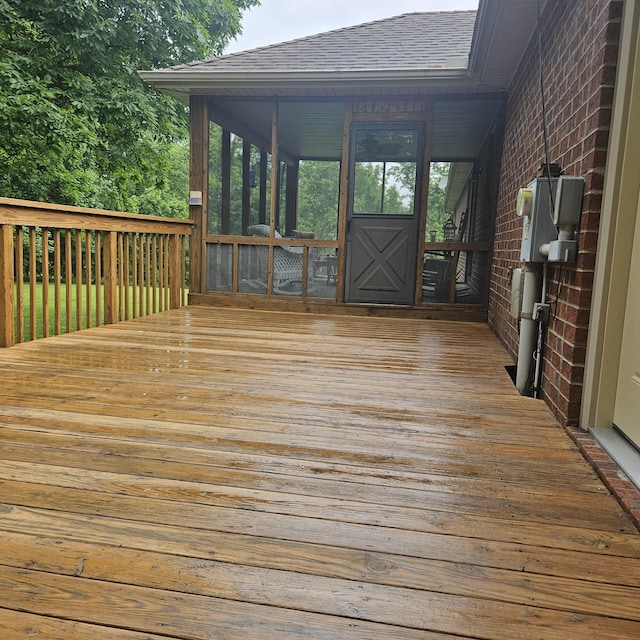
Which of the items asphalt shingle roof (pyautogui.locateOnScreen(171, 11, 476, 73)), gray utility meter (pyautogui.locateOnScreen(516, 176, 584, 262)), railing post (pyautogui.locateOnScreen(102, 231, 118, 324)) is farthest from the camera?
asphalt shingle roof (pyautogui.locateOnScreen(171, 11, 476, 73))

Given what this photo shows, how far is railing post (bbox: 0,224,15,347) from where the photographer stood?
361 cm

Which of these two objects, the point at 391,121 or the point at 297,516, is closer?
the point at 297,516

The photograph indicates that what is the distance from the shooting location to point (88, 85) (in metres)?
7.90

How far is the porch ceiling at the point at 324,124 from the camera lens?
5.88 metres

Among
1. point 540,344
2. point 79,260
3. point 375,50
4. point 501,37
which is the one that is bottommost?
point 540,344

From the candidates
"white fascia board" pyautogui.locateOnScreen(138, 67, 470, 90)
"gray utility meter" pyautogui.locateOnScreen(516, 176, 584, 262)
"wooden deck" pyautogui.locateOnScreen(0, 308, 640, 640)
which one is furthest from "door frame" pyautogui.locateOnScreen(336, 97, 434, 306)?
"wooden deck" pyautogui.locateOnScreen(0, 308, 640, 640)

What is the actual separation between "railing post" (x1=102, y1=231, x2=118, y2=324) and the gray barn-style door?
2.54m

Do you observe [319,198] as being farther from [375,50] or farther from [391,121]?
[375,50]

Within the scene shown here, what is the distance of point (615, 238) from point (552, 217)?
21.5 inches

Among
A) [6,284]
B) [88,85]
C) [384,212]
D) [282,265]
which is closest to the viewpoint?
[6,284]

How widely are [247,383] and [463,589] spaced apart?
1931 mm

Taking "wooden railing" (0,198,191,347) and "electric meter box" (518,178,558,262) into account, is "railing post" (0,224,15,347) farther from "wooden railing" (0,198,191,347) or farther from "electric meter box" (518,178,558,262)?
"electric meter box" (518,178,558,262)

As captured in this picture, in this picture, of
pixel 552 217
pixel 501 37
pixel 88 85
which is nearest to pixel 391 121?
pixel 501 37

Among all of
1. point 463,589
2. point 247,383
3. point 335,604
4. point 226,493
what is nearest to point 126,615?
point 335,604
